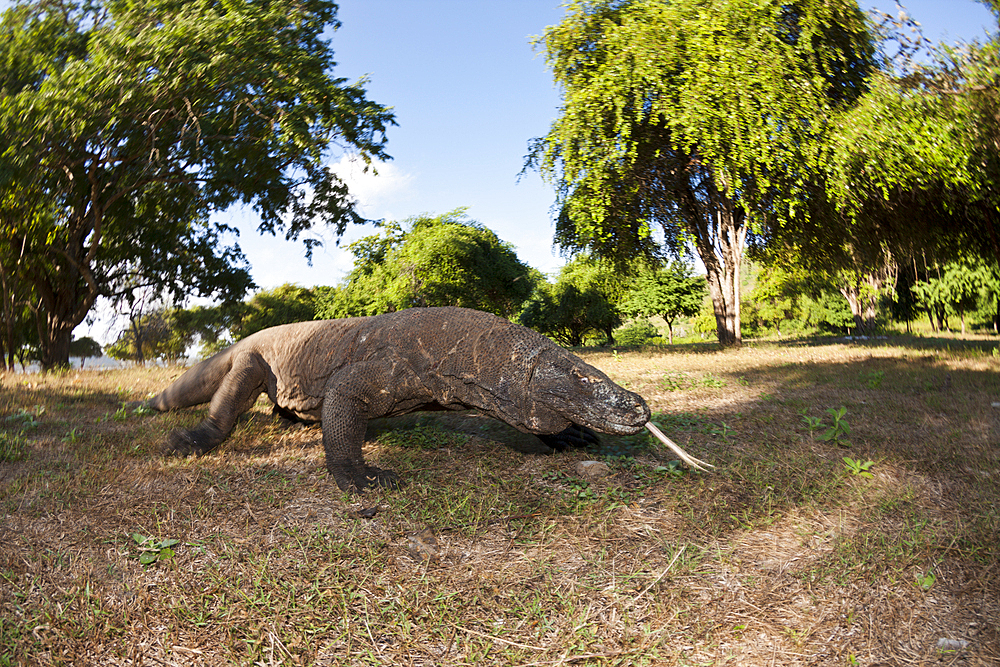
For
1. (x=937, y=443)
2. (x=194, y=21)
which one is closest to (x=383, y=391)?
(x=937, y=443)

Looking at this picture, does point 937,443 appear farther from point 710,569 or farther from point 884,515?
point 710,569

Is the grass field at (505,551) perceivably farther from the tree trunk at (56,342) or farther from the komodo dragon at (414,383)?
the tree trunk at (56,342)

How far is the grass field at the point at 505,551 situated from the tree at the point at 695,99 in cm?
837

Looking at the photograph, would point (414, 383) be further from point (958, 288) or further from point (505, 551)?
point (958, 288)

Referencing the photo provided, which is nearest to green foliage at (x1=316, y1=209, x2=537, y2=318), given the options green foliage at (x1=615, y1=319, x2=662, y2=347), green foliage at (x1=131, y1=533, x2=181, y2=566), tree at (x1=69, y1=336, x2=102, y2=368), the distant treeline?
the distant treeline

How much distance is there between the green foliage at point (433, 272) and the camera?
71.8 ft

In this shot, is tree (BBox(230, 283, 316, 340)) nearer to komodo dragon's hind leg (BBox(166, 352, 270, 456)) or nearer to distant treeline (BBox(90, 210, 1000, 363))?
distant treeline (BBox(90, 210, 1000, 363))

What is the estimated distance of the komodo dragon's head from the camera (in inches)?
144

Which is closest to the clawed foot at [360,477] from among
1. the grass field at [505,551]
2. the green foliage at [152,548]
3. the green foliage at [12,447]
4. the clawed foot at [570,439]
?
the grass field at [505,551]

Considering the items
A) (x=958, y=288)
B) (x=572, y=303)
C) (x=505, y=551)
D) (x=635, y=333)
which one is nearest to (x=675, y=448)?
(x=505, y=551)

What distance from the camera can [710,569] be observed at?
298 cm

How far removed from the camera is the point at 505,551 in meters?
3.18

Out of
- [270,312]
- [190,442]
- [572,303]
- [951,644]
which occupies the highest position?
[270,312]

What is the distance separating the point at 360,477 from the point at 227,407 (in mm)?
1750
